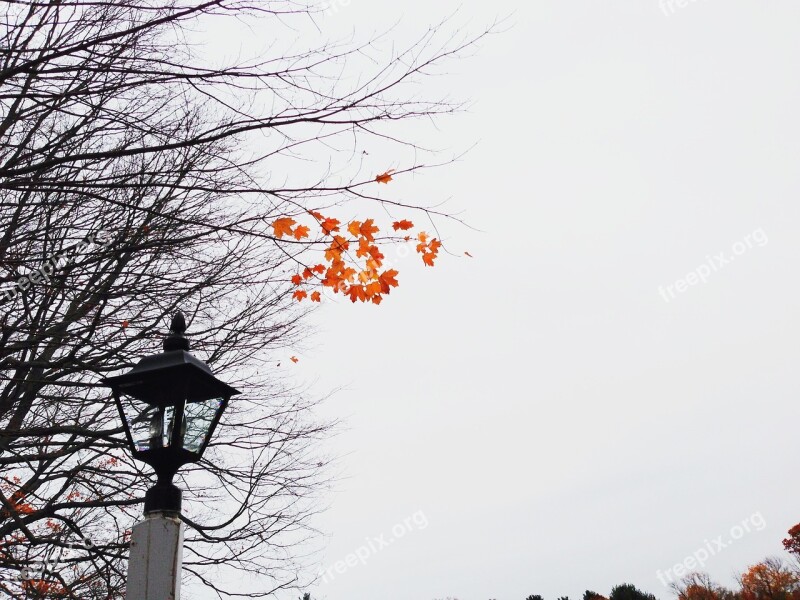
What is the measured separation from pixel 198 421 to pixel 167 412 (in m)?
0.18

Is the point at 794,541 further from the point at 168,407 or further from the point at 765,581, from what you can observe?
the point at 168,407

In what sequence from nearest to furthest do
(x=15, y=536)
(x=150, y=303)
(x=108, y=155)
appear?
(x=108, y=155)
(x=150, y=303)
(x=15, y=536)

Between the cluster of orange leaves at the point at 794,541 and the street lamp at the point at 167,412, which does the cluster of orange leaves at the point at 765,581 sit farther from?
the street lamp at the point at 167,412

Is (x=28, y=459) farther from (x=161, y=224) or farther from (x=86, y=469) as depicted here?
(x=161, y=224)

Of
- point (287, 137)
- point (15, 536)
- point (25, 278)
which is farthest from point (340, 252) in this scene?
point (15, 536)

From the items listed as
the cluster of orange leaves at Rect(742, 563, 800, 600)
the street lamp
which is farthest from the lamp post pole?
the cluster of orange leaves at Rect(742, 563, 800, 600)

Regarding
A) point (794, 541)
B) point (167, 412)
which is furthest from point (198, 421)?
point (794, 541)

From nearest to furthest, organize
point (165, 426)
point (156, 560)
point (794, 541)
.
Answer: point (156, 560) → point (165, 426) → point (794, 541)

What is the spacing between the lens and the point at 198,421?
4117 mm

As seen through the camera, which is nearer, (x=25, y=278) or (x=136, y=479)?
(x=25, y=278)

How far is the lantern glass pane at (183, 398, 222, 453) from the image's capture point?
13.3 feet

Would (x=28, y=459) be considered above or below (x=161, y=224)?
below

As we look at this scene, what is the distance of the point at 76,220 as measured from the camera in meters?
6.84

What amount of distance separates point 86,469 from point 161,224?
3123 mm
